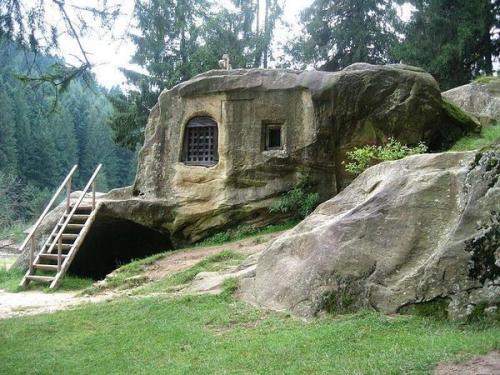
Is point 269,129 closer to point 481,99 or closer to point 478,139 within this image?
point 478,139

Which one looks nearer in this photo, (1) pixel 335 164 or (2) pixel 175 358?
(2) pixel 175 358

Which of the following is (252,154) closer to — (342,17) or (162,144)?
(162,144)

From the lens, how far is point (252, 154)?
1563 cm

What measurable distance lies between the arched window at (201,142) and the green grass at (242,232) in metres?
2.22

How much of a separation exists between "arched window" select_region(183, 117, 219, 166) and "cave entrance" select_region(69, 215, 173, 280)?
10.0 ft

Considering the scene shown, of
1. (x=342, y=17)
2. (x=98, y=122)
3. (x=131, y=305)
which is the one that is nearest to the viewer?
(x=131, y=305)

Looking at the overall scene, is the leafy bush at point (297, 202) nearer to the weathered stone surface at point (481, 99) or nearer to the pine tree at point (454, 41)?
the weathered stone surface at point (481, 99)

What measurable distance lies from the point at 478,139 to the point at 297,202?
5385mm

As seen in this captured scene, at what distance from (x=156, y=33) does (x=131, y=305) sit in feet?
16.8

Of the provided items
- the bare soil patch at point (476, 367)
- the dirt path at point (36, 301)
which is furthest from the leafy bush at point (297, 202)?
the bare soil patch at point (476, 367)

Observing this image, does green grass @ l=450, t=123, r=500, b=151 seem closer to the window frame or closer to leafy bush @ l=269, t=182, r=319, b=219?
leafy bush @ l=269, t=182, r=319, b=219

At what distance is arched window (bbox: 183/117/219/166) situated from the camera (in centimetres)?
1638

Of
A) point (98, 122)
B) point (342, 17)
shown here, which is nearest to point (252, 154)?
point (342, 17)

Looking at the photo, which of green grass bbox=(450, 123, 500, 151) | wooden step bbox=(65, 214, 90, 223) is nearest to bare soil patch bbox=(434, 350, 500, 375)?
green grass bbox=(450, 123, 500, 151)
